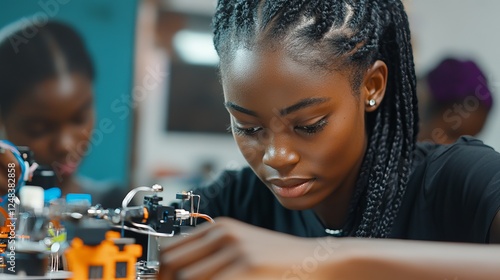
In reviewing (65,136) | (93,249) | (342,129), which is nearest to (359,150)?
(342,129)

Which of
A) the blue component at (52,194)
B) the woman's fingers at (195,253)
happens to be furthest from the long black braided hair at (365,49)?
the woman's fingers at (195,253)

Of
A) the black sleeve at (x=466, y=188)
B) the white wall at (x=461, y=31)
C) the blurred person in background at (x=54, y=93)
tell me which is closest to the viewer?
the black sleeve at (x=466, y=188)

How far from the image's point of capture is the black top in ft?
3.53

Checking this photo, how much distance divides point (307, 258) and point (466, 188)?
0.55m

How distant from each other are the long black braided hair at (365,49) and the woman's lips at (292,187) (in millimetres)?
161

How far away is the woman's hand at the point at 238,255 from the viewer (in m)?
0.60

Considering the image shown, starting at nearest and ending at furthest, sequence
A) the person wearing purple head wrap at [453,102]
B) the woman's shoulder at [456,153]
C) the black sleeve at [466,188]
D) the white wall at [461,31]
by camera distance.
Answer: the black sleeve at [466,188] < the woman's shoulder at [456,153] < the person wearing purple head wrap at [453,102] < the white wall at [461,31]

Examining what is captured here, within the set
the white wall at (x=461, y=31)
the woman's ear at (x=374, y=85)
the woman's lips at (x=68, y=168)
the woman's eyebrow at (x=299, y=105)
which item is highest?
the white wall at (x=461, y=31)

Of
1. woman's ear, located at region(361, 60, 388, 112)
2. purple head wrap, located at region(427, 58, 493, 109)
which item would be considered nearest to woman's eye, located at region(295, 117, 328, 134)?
woman's ear, located at region(361, 60, 388, 112)

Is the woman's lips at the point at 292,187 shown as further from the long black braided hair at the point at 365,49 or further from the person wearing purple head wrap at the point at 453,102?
the person wearing purple head wrap at the point at 453,102

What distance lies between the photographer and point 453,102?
2.25 metres

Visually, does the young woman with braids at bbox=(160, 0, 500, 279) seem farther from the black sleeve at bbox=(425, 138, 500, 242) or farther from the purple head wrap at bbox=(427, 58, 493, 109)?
the purple head wrap at bbox=(427, 58, 493, 109)

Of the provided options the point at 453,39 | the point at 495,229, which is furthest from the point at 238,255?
the point at 453,39

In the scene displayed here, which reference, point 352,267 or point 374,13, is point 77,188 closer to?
point 374,13
